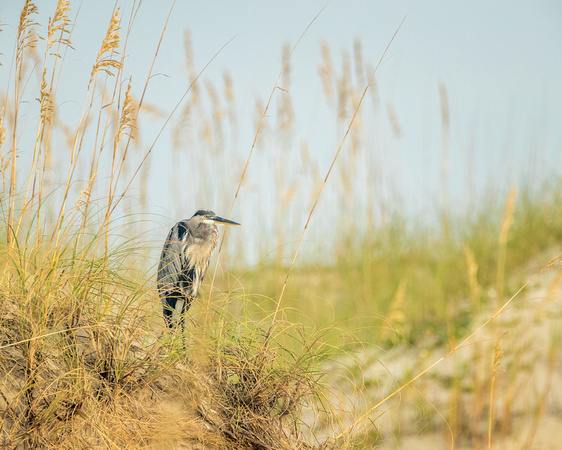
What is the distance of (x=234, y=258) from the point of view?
168 inches

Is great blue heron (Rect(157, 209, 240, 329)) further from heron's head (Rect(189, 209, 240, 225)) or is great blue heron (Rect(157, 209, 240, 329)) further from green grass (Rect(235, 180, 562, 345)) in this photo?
green grass (Rect(235, 180, 562, 345))

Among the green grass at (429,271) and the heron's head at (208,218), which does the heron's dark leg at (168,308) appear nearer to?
the heron's head at (208,218)

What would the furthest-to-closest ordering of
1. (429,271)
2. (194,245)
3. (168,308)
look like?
(429,271) < (194,245) < (168,308)

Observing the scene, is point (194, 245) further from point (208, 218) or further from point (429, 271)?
point (429, 271)

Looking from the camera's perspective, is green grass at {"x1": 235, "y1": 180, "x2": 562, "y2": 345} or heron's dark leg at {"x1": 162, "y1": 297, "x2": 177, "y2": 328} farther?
green grass at {"x1": 235, "y1": 180, "x2": 562, "y2": 345}

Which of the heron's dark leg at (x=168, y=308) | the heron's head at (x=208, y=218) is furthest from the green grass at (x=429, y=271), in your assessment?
the heron's dark leg at (x=168, y=308)

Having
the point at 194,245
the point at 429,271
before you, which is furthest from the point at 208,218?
the point at 429,271

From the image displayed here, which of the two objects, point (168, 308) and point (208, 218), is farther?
point (208, 218)

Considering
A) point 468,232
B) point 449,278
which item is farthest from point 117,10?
point 468,232

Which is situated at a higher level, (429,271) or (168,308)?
(168,308)

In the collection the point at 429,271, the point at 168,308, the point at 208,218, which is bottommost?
the point at 429,271

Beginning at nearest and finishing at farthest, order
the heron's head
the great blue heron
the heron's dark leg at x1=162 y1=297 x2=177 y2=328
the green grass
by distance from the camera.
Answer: the heron's dark leg at x1=162 y1=297 x2=177 y2=328 → the great blue heron → the heron's head → the green grass

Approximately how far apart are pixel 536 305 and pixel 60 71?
3.94m

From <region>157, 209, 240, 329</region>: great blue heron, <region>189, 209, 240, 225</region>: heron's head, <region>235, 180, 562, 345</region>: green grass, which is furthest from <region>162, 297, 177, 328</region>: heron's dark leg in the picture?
<region>235, 180, 562, 345</region>: green grass
